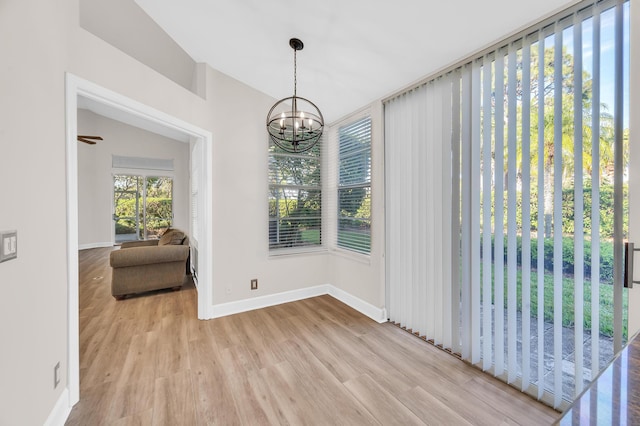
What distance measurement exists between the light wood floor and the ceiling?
2532mm

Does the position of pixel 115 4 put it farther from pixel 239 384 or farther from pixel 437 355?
pixel 437 355

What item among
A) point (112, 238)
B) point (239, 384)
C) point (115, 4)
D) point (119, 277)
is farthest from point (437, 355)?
point (112, 238)

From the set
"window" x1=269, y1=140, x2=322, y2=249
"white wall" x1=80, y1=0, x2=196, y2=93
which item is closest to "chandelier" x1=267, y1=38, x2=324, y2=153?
"window" x1=269, y1=140, x2=322, y2=249

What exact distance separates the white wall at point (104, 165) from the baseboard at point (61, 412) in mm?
6550

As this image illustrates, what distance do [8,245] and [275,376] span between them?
173cm

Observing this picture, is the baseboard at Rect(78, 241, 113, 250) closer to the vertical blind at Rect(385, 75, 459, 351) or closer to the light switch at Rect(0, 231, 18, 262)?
the light switch at Rect(0, 231, 18, 262)

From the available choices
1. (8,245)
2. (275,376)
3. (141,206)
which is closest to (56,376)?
(8,245)

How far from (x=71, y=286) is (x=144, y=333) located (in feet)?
4.01

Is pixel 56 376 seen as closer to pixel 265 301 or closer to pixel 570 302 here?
pixel 265 301

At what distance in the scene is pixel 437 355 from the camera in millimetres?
2270

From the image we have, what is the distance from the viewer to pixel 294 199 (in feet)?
12.0

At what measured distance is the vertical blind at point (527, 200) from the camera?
1474 mm

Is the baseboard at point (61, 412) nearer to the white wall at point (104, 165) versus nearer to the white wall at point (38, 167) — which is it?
the white wall at point (38, 167)

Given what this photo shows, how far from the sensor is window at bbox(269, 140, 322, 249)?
11.5ft
